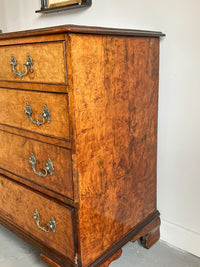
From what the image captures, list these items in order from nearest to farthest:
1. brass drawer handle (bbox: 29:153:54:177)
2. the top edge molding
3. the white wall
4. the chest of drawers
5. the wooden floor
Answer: the top edge molding, the chest of drawers, brass drawer handle (bbox: 29:153:54:177), the white wall, the wooden floor

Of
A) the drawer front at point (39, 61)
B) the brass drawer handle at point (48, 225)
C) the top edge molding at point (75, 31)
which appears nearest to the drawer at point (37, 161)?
the brass drawer handle at point (48, 225)

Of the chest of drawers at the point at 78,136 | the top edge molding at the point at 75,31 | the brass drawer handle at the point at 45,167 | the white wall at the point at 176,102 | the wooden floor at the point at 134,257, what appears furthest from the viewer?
the wooden floor at the point at 134,257

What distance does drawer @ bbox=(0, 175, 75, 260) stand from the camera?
3.76 feet

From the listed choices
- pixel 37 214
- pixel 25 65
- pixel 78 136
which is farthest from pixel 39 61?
pixel 37 214

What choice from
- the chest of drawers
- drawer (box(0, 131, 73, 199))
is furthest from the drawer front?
drawer (box(0, 131, 73, 199))

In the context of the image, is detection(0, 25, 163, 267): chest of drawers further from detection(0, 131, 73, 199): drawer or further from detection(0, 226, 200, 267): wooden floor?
detection(0, 226, 200, 267): wooden floor

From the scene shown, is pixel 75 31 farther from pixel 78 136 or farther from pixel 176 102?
pixel 176 102

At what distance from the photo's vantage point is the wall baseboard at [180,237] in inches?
57.2

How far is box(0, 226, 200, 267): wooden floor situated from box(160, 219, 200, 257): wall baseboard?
0.03 meters

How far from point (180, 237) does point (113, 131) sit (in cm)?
74

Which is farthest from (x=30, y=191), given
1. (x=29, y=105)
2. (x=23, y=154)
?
(x=29, y=105)

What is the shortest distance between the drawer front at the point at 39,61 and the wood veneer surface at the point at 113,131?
0.19 ft

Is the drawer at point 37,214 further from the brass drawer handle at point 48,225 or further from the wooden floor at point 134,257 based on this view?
the wooden floor at point 134,257

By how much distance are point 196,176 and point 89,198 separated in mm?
587
